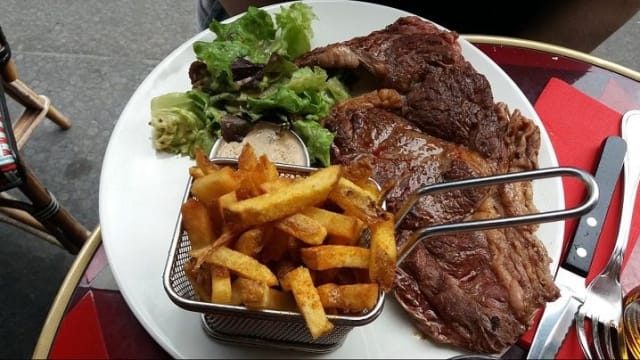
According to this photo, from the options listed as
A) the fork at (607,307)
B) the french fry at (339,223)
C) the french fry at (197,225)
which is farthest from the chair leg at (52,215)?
the fork at (607,307)

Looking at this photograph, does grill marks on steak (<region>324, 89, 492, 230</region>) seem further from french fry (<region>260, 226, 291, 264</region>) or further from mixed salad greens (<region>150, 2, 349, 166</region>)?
french fry (<region>260, 226, 291, 264</region>)

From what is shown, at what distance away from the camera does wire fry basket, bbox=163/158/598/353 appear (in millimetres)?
1214

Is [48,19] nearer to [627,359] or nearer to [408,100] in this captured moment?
[408,100]

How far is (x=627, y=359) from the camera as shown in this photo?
5.32 feet

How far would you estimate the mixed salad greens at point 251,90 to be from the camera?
6.86ft

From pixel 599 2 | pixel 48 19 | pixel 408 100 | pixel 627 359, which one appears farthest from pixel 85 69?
pixel 627 359

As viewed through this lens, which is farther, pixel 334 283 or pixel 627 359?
pixel 627 359

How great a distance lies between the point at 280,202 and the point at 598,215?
118cm

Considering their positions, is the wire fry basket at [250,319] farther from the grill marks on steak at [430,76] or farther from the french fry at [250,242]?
the grill marks on steak at [430,76]

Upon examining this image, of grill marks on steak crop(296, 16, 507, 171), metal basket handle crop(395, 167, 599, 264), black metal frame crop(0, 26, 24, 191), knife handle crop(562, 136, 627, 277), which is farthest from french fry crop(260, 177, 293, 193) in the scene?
black metal frame crop(0, 26, 24, 191)

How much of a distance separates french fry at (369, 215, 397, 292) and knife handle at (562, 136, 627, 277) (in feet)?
2.58

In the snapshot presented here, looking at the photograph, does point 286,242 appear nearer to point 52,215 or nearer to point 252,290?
point 252,290

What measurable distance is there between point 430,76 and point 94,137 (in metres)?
2.19

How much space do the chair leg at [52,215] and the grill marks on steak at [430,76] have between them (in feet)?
4.09
